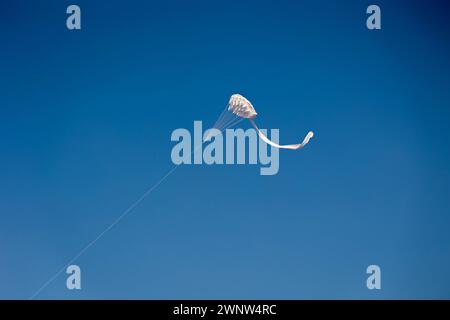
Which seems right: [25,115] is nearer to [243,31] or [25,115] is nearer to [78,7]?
[78,7]

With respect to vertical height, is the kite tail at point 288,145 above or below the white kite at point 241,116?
below

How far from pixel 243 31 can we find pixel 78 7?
106 cm

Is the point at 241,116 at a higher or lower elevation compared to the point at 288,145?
higher

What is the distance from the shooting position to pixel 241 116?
331cm

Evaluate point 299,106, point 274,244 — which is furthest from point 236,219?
point 299,106

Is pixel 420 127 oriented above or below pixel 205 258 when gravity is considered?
above

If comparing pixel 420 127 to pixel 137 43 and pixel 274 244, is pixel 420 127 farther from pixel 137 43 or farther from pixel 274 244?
pixel 137 43

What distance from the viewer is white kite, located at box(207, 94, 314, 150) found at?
3.30 metres

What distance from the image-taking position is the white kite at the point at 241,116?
330 centimetres

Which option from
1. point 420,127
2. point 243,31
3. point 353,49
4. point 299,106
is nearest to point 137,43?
point 243,31

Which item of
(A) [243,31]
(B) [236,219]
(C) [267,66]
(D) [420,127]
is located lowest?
(B) [236,219]

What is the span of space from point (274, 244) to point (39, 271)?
1497mm

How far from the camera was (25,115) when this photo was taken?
3367mm

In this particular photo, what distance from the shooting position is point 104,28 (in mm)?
3355
